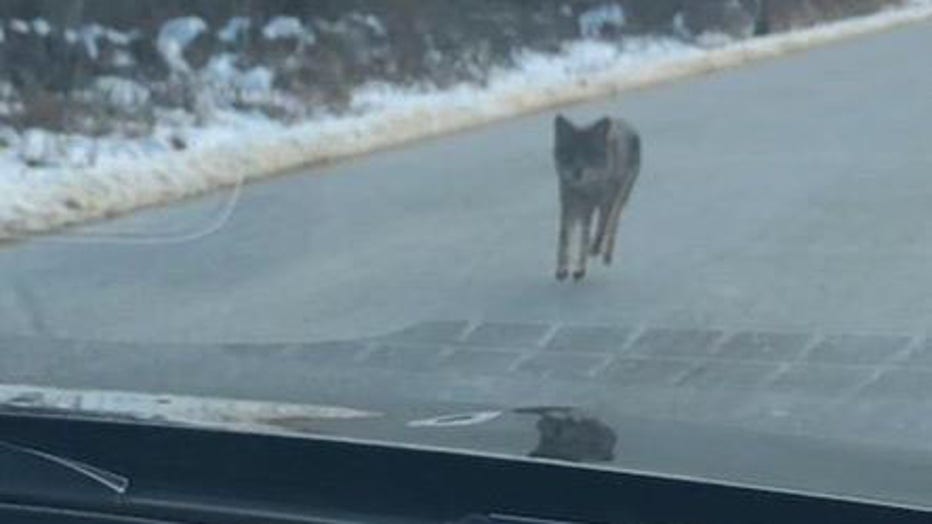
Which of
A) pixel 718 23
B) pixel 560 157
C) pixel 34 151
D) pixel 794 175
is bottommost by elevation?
pixel 560 157

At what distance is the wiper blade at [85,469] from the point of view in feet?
8.77

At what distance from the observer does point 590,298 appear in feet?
30.4

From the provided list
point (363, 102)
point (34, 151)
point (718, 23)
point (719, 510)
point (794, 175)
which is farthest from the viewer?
point (718, 23)

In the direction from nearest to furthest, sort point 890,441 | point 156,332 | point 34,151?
point 890,441 → point 156,332 → point 34,151

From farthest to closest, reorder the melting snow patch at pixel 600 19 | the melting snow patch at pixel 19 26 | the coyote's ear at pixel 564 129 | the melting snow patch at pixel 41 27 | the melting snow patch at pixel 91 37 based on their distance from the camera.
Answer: the melting snow patch at pixel 600 19 → the melting snow patch at pixel 91 37 → the melting snow patch at pixel 41 27 → the melting snow patch at pixel 19 26 → the coyote's ear at pixel 564 129

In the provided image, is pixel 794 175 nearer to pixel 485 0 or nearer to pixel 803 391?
pixel 803 391

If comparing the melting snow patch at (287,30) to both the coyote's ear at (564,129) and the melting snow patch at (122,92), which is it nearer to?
the melting snow patch at (122,92)

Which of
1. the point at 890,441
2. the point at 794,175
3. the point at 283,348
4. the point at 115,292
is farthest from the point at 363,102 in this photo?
the point at 890,441

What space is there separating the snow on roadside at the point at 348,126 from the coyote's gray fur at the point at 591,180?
3.23m

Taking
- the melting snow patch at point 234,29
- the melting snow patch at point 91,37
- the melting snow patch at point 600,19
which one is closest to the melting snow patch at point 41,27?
Answer: the melting snow patch at point 91,37

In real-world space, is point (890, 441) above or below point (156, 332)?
below

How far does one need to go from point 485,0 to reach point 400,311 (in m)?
13.6

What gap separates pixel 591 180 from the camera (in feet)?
32.0

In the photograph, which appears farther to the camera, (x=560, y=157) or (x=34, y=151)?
(x=34, y=151)
